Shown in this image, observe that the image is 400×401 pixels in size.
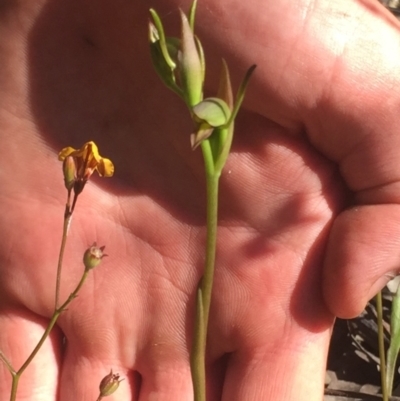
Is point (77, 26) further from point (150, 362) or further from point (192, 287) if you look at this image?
point (150, 362)

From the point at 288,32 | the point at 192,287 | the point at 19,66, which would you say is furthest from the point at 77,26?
the point at 192,287

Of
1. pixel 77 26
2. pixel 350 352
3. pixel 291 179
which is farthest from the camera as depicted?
pixel 350 352

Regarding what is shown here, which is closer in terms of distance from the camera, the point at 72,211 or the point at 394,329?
the point at 72,211

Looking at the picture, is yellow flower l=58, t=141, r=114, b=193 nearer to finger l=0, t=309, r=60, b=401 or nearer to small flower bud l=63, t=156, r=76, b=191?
small flower bud l=63, t=156, r=76, b=191

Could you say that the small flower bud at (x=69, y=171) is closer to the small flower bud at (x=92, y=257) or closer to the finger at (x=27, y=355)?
the small flower bud at (x=92, y=257)

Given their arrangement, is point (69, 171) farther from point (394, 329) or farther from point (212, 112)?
point (394, 329)

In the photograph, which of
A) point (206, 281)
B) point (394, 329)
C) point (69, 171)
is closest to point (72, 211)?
point (69, 171)
